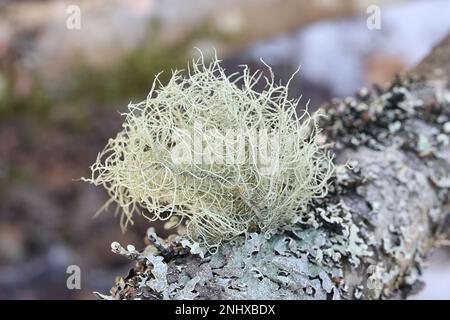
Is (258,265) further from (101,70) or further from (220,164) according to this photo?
(101,70)

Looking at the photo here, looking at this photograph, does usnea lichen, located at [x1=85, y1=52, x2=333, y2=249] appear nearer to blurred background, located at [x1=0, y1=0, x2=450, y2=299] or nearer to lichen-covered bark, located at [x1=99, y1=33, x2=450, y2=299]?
lichen-covered bark, located at [x1=99, y1=33, x2=450, y2=299]

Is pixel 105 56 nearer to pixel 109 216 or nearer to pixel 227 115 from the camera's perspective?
pixel 109 216

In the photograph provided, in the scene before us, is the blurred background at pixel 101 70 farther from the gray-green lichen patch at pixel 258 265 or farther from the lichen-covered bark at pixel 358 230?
the gray-green lichen patch at pixel 258 265

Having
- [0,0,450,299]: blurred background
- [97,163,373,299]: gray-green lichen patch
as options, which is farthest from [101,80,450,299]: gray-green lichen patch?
[0,0,450,299]: blurred background

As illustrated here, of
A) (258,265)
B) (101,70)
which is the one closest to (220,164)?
(258,265)

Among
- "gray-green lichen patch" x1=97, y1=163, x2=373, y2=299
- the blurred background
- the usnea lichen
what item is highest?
the blurred background
